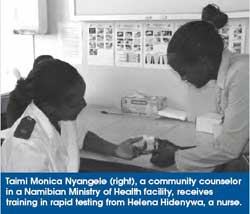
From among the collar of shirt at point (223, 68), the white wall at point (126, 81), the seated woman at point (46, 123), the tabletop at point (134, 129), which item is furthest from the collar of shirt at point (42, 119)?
the white wall at point (126, 81)

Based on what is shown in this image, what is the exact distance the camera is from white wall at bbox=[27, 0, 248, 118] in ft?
6.83

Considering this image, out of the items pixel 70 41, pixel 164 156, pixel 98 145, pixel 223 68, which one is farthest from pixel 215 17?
pixel 70 41

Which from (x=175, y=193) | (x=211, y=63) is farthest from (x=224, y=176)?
(x=211, y=63)

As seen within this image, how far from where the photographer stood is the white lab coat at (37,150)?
1104 mm

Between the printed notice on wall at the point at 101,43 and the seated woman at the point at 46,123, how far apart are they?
1057mm

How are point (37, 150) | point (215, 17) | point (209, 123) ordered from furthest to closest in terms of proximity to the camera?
point (209, 123), point (215, 17), point (37, 150)

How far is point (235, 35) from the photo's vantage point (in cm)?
194

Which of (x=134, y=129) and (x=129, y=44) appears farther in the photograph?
(x=129, y=44)

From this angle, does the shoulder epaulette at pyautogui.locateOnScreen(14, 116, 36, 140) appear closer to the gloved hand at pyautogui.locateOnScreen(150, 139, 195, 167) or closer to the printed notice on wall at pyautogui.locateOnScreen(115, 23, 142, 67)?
the gloved hand at pyautogui.locateOnScreen(150, 139, 195, 167)

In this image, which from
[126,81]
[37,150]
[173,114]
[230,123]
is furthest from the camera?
[126,81]

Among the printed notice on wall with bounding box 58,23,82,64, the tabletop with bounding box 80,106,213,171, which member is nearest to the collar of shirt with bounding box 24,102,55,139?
the tabletop with bounding box 80,106,213,171

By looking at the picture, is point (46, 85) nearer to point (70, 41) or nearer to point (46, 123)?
point (46, 123)

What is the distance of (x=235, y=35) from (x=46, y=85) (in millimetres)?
1158

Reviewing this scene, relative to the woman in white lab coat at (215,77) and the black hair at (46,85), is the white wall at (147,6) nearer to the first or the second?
the woman in white lab coat at (215,77)
